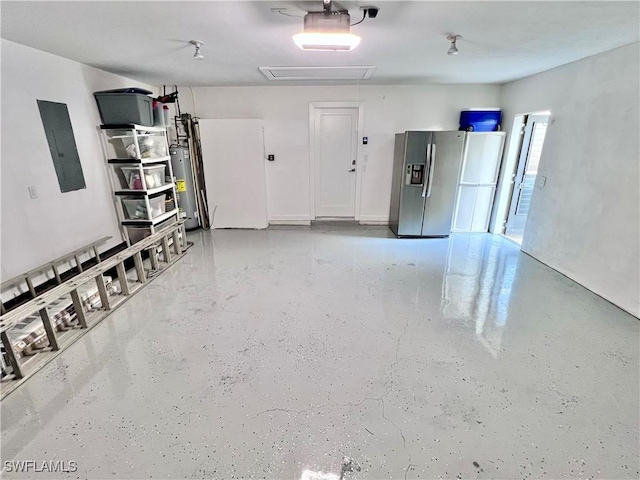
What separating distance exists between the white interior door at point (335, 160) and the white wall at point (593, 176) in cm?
279

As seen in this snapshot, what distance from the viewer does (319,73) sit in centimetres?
414

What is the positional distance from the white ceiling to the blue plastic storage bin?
0.99 metres

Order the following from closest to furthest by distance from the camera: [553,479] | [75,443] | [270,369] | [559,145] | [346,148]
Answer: [553,479] < [75,443] < [270,369] < [559,145] < [346,148]

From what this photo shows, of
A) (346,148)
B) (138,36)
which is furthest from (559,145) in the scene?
(138,36)

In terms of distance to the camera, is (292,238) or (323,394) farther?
(292,238)

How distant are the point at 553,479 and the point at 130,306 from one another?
341cm

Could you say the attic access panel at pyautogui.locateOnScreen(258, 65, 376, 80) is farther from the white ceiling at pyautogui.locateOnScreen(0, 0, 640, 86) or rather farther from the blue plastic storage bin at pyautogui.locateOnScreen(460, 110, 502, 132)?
the blue plastic storage bin at pyautogui.locateOnScreen(460, 110, 502, 132)

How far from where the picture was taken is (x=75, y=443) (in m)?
1.62

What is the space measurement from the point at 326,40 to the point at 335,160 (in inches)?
131

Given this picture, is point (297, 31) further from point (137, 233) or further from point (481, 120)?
point (481, 120)

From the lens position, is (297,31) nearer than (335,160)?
Yes

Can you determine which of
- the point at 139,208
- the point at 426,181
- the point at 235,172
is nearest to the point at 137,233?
the point at 139,208

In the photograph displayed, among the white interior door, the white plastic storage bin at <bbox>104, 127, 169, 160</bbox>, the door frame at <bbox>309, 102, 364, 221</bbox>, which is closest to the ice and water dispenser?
the door frame at <bbox>309, 102, 364, 221</bbox>

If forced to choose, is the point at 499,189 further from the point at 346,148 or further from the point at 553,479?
the point at 553,479
